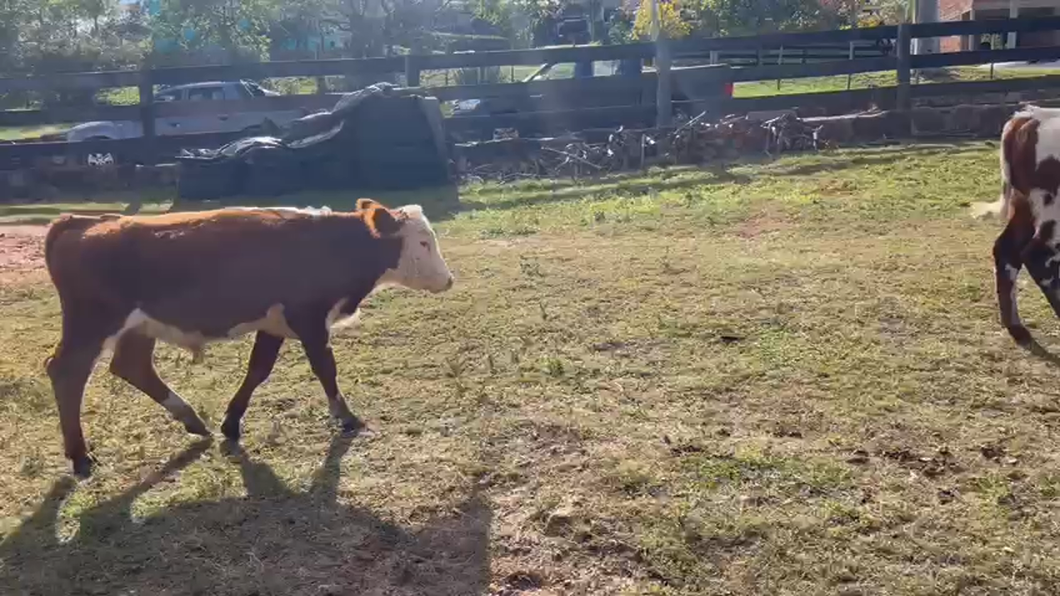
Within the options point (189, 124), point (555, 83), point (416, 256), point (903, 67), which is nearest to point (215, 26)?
point (189, 124)

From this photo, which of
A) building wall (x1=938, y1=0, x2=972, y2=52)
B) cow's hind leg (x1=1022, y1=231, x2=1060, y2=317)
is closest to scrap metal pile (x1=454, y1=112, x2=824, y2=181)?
cow's hind leg (x1=1022, y1=231, x2=1060, y2=317)

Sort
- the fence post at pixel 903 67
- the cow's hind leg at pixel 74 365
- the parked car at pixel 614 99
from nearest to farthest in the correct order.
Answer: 1. the cow's hind leg at pixel 74 365
2. the parked car at pixel 614 99
3. the fence post at pixel 903 67

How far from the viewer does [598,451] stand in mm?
4570

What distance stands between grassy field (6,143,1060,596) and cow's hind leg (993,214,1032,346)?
0.13m

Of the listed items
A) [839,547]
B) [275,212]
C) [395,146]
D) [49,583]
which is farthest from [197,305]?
[395,146]

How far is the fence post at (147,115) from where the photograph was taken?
1398 cm

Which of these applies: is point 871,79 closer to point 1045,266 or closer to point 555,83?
point 555,83

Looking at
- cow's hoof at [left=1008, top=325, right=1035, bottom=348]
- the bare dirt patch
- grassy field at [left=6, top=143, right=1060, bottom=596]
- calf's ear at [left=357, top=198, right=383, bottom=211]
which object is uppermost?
calf's ear at [left=357, top=198, right=383, bottom=211]

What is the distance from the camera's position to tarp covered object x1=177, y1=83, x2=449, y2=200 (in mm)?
12430

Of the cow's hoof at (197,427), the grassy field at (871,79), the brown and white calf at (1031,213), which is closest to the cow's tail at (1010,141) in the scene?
the brown and white calf at (1031,213)

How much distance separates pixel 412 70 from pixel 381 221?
1059cm

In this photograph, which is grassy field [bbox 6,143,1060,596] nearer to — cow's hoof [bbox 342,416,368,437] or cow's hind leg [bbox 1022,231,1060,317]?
cow's hoof [bbox 342,416,368,437]

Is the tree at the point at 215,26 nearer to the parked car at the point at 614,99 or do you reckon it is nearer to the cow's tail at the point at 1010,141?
the parked car at the point at 614,99

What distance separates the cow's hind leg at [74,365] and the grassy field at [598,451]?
0.72 ft
